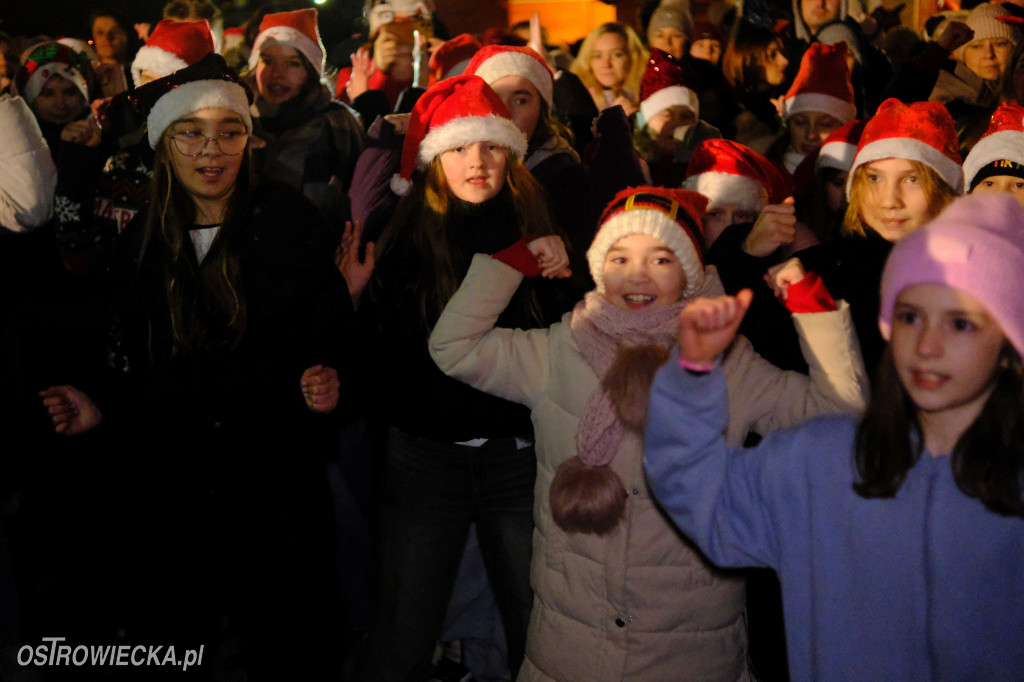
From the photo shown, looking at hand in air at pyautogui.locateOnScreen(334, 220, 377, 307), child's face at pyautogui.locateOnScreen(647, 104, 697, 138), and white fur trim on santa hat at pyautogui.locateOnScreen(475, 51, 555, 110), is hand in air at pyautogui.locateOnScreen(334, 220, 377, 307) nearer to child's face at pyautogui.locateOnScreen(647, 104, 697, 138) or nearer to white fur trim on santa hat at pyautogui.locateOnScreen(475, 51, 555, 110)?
white fur trim on santa hat at pyautogui.locateOnScreen(475, 51, 555, 110)

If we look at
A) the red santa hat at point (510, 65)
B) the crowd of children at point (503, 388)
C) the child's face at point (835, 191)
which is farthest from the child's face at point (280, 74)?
the child's face at point (835, 191)

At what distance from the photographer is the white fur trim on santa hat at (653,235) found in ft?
8.36

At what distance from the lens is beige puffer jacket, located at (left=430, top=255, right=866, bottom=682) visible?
238 centimetres

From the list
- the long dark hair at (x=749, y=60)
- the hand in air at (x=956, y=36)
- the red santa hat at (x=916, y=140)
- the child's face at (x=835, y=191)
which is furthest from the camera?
the long dark hair at (x=749, y=60)

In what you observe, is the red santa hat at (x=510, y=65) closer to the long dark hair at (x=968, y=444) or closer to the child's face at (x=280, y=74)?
the child's face at (x=280, y=74)

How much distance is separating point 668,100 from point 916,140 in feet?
6.61

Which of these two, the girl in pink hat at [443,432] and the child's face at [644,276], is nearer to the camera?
the child's face at [644,276]

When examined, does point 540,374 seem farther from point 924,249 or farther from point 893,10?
point 893,10

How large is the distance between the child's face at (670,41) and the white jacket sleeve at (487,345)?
394cm

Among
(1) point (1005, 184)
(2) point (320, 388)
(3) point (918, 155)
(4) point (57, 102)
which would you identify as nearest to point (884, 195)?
(3) point (918, 155)

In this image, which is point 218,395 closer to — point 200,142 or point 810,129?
point 200,142

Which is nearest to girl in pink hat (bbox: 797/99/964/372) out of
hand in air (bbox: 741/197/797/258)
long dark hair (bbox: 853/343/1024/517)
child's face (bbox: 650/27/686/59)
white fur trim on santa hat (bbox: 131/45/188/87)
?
hand in air (bbox: 741/197/797/258)

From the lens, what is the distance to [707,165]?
362 cm

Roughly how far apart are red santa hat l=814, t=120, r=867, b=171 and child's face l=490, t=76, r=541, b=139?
48.6 inches
